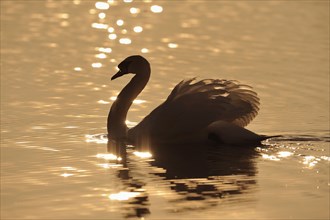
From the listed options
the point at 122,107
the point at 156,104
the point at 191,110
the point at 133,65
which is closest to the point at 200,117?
the point at 191,110

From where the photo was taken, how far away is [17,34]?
25.1 metres

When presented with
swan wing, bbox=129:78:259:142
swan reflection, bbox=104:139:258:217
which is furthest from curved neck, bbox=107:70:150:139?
swan wing, bbox=129:78:259:142

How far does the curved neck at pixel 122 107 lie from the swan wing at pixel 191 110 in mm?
374

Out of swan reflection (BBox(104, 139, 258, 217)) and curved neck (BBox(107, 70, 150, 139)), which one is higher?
curved neck (BBox(107, 70, 150, 139))

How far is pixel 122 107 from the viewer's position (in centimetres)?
1722

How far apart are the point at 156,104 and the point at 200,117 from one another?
2.46 m

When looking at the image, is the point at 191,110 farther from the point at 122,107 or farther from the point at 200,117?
the point at 122,107

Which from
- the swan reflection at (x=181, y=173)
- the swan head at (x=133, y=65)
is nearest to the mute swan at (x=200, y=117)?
the swan reflection at (x=181, y=173)

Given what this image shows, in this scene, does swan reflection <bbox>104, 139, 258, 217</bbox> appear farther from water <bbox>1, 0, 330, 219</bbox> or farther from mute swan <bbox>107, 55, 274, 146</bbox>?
mute swan <bbox>107, 55, 274, 146</bbox>

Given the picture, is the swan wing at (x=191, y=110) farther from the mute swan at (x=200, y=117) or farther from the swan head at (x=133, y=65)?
the swan head at (x=133, y=65)

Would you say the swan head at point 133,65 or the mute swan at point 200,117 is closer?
the mute swan at point 200,117

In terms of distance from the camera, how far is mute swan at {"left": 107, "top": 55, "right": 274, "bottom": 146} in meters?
15.8

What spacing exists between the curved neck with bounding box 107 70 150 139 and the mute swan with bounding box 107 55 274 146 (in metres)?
0.07

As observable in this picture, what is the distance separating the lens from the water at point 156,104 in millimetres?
12555
